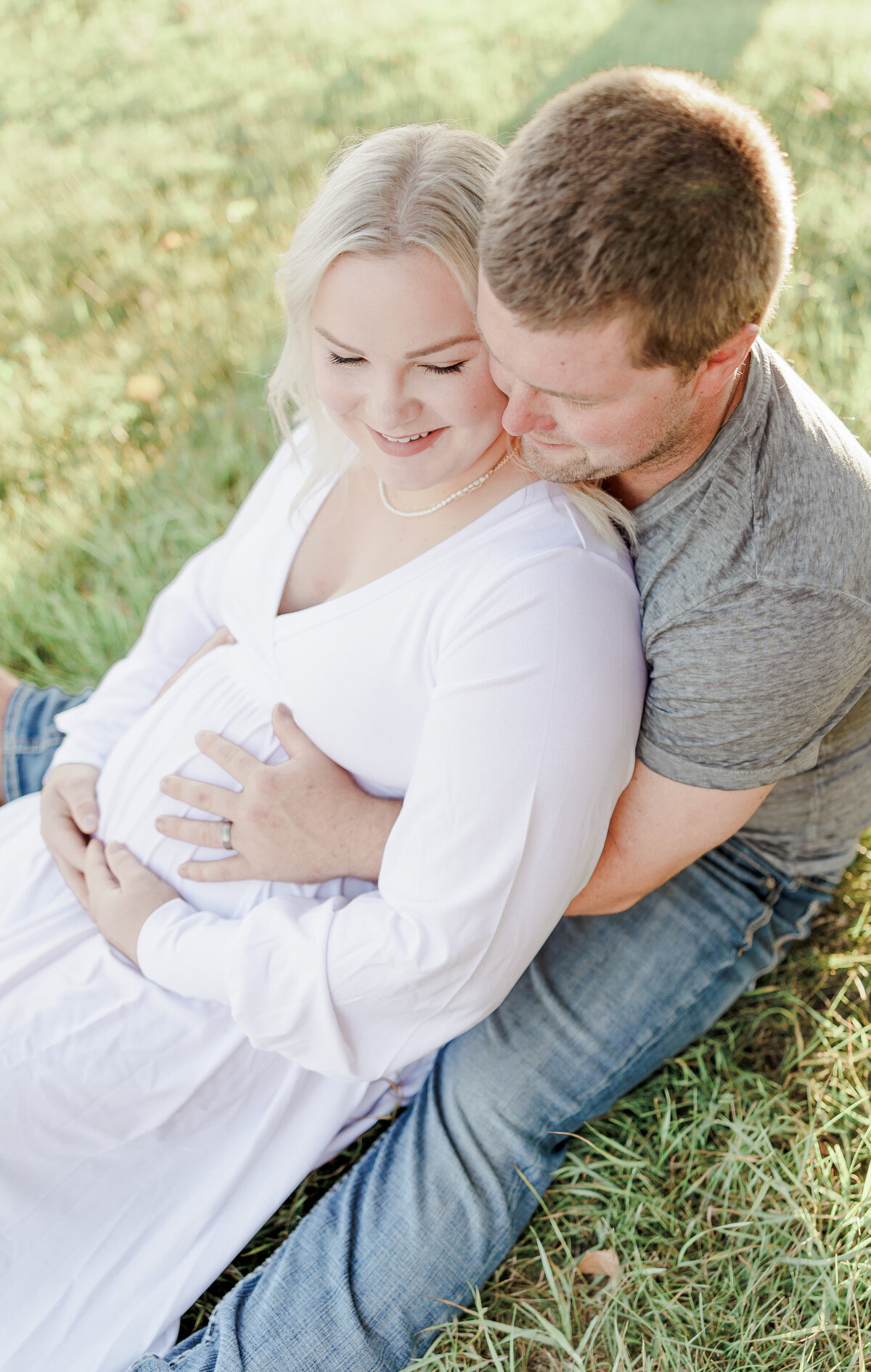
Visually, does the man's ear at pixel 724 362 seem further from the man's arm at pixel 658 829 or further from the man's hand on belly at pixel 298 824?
the man's hand on belly at pixel 298 824

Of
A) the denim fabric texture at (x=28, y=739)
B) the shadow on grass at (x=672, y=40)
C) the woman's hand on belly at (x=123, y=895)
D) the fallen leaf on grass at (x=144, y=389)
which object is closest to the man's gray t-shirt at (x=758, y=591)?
the woman's hand on belly at (x=123, y=895)

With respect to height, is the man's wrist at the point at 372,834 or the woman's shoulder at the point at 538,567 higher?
the woman's shoulder at the point at 538,567

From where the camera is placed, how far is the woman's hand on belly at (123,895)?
5.90ft

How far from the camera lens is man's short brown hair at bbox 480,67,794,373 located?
115 centimetres

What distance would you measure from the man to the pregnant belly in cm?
7

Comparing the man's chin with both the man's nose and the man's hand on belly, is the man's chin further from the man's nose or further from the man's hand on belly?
the man's hand on belly

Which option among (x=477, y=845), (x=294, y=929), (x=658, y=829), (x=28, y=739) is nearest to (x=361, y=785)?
(x=294, y=929)

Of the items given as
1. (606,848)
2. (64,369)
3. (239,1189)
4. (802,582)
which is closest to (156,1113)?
(239,1189)

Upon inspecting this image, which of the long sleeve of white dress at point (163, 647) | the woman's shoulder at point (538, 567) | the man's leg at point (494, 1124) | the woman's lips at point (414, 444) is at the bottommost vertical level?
the man's leg at point (494, 1124)

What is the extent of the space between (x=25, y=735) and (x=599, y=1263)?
1.80 m

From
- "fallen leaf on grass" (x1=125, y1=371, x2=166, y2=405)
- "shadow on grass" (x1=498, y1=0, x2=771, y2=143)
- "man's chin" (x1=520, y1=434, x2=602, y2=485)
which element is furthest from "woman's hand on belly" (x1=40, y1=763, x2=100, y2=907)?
"shadow on grass" (x1=498, y1=0, x2=771, y2=143)

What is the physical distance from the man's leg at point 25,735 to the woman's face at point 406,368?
52.4 inches

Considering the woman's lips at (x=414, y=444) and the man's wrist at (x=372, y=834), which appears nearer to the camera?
the woman's lips at (x=414, y=444)

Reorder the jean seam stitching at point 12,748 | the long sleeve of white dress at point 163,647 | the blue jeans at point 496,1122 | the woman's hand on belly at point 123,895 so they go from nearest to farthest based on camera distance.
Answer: the blue jeans at point 496,1122 < the woman's hand on belly at point 123,895 < the long sleeve of white dress at point 163,647 < the jean seam stitching at point 12,748
